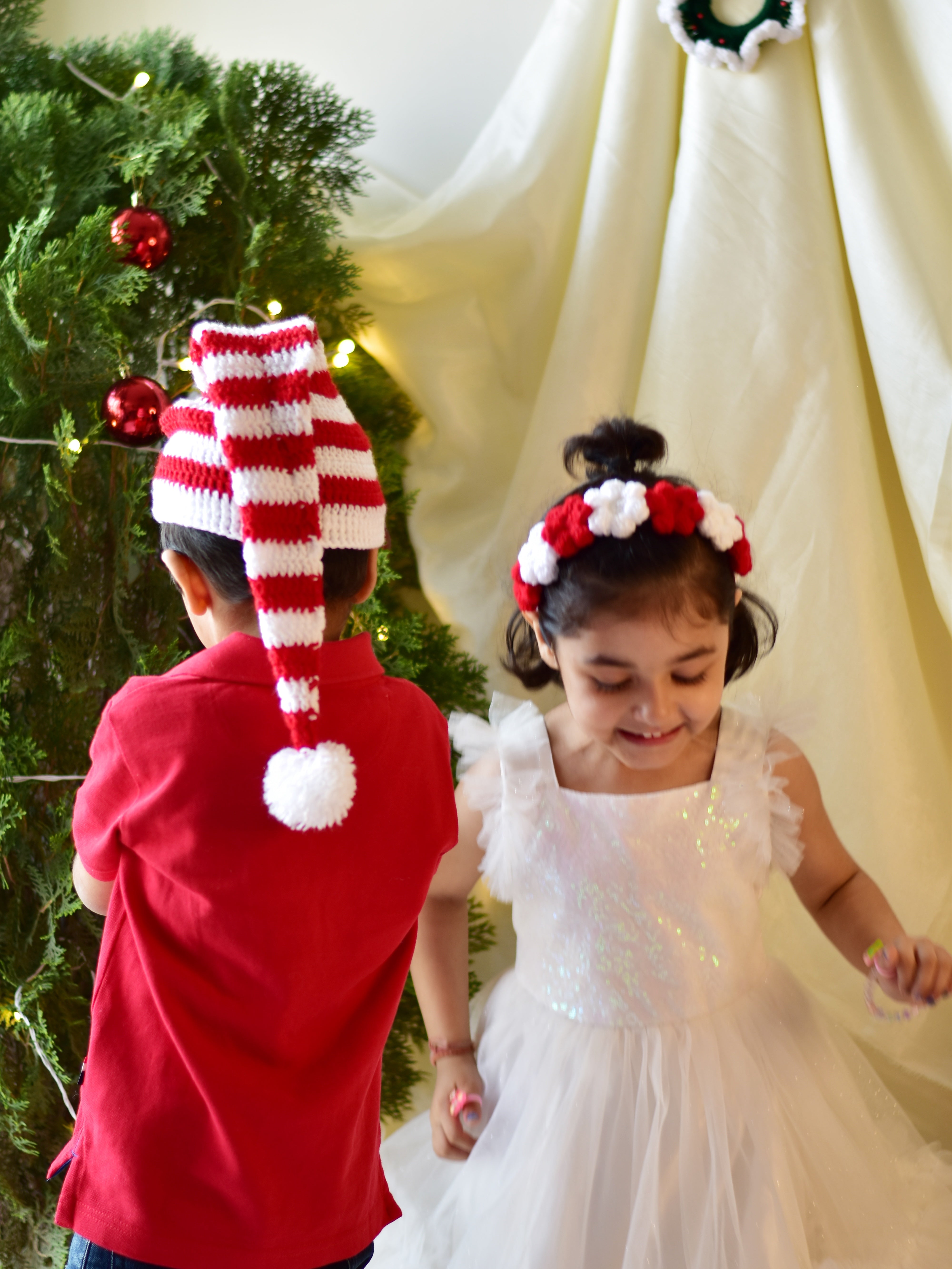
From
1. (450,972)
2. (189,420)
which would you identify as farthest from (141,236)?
(450,972)

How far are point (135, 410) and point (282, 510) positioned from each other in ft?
1.36

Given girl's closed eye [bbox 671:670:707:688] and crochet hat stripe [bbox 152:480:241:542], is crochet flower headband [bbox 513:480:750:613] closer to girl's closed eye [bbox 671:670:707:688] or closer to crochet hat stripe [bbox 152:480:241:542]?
girl's closed eye [bbox 671:670:707:688]

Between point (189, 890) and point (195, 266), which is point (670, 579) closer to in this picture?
point (189, 890)

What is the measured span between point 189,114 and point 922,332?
0.90m

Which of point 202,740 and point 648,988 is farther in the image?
point 648,988

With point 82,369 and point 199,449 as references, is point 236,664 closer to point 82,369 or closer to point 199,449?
point 199,449

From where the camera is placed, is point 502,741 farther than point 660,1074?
Yes

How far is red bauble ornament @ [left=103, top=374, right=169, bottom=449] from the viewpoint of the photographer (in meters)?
1.07

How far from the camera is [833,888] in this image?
1.13 m

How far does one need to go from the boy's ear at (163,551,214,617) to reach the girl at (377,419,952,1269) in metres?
0.35

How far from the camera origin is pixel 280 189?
4.15 feet

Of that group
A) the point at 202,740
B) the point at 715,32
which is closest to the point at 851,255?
the point at 715,32

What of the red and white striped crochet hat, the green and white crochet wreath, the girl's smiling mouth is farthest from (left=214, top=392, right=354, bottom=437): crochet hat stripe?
the green and white crochet wreath

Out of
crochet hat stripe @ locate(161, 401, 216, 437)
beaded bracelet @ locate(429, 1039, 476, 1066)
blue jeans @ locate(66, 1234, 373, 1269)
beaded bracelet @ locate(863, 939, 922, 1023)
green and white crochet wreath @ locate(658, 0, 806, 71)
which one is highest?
green and white crochet wreath @ locate(658, 0, 806, 71)
